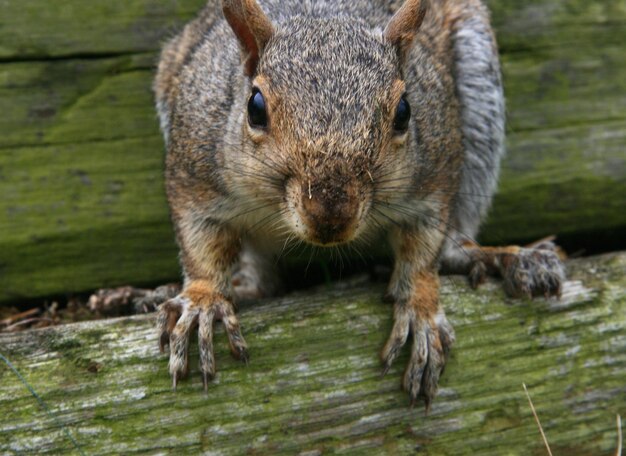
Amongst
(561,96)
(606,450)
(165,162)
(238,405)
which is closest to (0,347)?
(238,405)

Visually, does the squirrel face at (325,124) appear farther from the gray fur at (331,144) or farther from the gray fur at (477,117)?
the gray fur at (477,117)

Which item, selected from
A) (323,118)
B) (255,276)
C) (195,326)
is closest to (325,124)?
(323,118)

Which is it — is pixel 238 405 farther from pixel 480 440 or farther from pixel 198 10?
pixel 198 10

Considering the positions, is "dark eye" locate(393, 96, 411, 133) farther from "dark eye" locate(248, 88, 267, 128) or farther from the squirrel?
"dark eye" locate(248, 88, 267, 128)

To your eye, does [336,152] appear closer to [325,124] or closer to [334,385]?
[325,124]

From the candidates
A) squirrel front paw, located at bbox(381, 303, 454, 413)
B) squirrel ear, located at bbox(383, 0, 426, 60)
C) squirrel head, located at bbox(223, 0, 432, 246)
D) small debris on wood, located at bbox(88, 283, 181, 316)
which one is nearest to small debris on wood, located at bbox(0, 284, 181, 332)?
small debris on wood, located at bbox(88, 283, 181, 316)
